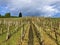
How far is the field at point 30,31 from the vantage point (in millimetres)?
16062

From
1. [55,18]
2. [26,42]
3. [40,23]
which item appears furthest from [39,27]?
[26,42]

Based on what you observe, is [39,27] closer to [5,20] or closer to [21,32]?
[21,32]

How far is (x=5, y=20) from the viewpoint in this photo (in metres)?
18.8

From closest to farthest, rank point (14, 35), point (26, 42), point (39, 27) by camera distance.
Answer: point (26, 42), point (14, 35), point (39, 27)

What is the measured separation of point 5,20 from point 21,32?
2277mm

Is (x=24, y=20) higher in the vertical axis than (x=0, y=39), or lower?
higher

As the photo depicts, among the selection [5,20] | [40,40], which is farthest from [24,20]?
[40,40]

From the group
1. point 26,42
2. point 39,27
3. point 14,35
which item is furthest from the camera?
point 39,27

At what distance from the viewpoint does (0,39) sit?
16.4m

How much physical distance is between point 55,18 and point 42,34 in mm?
2320

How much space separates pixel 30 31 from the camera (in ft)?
59.9

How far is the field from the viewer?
52.7ft

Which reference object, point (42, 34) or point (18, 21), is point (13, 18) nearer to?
point (18, 21)

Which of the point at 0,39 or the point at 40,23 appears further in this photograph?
the point at 40,23
